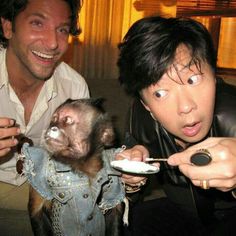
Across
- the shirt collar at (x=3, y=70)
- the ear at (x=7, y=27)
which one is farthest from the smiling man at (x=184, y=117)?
the ear at (x=7, y=27)

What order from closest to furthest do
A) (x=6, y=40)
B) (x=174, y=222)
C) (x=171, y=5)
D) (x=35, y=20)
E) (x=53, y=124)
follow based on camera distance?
(x=53, y=124) → (x=174, y=222) → (x=35, y=20) → (x=6, y=40) → (x=171, y=5)

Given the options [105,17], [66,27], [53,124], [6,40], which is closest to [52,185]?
[53,124]

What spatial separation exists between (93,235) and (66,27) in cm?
97

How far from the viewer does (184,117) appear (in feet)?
3.22

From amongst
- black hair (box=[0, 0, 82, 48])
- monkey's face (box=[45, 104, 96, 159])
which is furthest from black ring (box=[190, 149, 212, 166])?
black hair (box=[0, 0, 82, 48])

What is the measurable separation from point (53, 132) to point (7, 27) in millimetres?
931

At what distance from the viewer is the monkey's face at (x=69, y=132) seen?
1.04 m

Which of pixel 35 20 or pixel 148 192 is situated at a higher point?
pixel 35 20

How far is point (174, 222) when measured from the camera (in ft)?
4.32

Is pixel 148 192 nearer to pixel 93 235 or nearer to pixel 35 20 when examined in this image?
pixel 93 235

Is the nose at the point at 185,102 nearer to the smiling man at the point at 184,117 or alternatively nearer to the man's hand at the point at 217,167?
the smiling man at the point at 184,117

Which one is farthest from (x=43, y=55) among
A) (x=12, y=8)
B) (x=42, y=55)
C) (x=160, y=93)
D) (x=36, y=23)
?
(x=160, y=93)

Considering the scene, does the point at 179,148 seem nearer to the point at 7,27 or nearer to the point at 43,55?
the point at 43,55

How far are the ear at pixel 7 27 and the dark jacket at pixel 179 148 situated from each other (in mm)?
750
